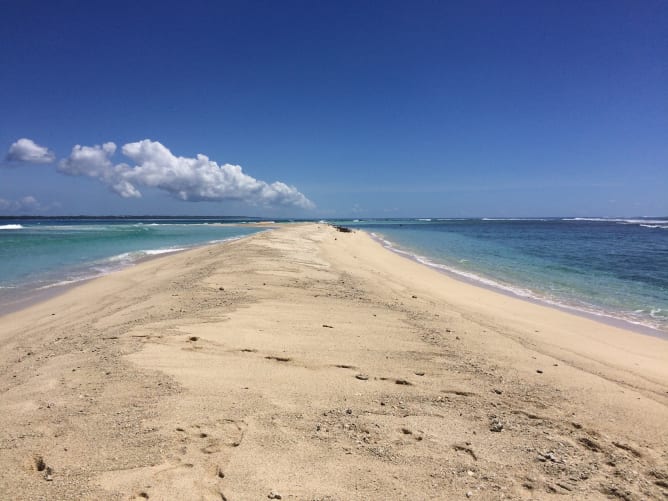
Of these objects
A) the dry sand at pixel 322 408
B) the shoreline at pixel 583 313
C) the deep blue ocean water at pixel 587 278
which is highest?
the dry sand at pixel 322 408

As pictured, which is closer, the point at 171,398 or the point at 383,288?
the point at 171,398

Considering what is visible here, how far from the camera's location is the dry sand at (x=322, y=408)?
10.1ft

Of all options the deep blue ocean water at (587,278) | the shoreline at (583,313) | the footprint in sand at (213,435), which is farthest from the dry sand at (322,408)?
the deep blue ocean water at (587,278)

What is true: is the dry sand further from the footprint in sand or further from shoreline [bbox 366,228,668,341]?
shoreline [bbox 366,228,668,341]

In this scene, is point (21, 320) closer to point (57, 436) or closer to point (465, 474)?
point (57, 436)

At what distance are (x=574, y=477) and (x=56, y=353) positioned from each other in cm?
647

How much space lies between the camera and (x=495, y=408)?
4293mm

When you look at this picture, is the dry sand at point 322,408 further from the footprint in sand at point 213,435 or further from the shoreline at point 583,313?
the shoreline at point 583,313

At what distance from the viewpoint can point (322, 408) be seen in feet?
13.5

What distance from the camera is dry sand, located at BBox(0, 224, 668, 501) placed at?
307cm

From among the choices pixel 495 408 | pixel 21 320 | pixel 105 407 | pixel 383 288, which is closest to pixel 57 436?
pixel 105 407

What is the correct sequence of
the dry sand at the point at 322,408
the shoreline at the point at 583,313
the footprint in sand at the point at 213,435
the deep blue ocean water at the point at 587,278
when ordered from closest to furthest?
the dry sand at the point at 322,408 < the footprint in sand at the point at 213,435 < the shoreline at the point at 583,313 < the deep blue ocean water at the point at 587,278

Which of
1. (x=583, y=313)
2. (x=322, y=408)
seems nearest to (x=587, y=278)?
(x=583, y=313)

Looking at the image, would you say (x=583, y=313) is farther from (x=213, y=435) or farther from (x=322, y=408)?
(x=213, y=435)
